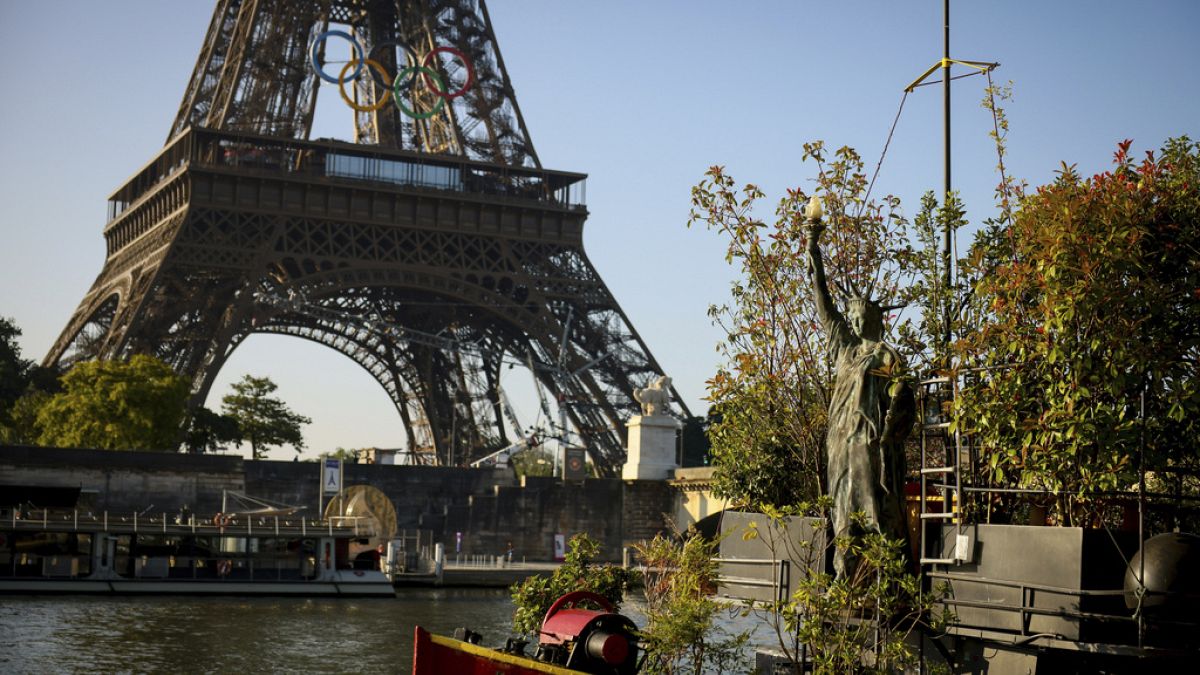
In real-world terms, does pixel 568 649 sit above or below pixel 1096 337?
below

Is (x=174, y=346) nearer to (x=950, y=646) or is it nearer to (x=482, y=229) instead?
(x=482, y=229)

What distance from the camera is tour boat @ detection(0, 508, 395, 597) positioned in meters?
44.8

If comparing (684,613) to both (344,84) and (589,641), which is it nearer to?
(589,641)

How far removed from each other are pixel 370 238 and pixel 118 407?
520 inches

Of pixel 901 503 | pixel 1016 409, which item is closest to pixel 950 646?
pixel 901 503

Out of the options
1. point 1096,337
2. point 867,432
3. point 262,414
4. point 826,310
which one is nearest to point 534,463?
point 262,414

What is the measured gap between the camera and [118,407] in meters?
62.7

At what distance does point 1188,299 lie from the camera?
1259 cm

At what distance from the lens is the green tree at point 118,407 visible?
203 ft

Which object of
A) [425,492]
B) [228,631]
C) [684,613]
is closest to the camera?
[684,613]

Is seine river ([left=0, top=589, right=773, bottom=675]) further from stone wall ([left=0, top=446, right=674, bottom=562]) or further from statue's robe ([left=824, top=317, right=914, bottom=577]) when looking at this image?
statue's robe ([left=824, top=317, right=914, bottom=577])

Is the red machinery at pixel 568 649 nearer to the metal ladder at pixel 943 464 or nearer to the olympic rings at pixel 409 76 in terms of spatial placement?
the metal ladder at pixel 943 464

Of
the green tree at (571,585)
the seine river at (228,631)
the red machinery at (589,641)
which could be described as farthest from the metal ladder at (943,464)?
the seine river at (228,631)

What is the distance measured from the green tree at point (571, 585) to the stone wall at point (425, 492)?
1624 inches
